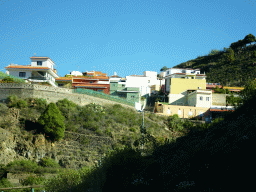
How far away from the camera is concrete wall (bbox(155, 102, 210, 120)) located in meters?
47.9

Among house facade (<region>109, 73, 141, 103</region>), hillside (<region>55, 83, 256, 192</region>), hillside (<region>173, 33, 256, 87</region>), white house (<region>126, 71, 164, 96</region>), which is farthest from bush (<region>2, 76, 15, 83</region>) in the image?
hillside (<region>173, 33, 256, 87</region>)

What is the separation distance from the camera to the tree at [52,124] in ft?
108

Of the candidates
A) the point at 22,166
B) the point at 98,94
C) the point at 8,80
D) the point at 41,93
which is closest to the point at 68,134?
the point at 41,93

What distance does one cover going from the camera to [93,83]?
185 ft

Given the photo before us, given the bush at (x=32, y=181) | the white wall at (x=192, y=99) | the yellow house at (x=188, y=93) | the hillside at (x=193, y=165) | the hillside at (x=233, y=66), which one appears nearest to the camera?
the hillside at (x=193, y=165)

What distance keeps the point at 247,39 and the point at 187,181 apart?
90011mm

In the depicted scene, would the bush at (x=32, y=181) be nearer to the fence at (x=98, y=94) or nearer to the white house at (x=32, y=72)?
the fence at (x=98, y=94)

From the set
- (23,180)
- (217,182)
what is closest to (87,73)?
(23,180)

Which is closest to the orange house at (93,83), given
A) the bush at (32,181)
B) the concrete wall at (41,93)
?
the concrete wall at (41,93)

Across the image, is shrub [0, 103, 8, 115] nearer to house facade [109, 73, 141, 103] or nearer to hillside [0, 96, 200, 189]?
hillside [0, 96, 200, 189]

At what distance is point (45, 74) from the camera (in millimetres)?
49031

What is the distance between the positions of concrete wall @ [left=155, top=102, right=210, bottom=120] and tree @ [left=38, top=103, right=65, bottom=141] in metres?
18.6

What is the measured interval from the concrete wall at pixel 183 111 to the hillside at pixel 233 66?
25.2 metres

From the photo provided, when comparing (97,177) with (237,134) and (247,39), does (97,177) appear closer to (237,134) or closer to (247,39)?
(237,134)
